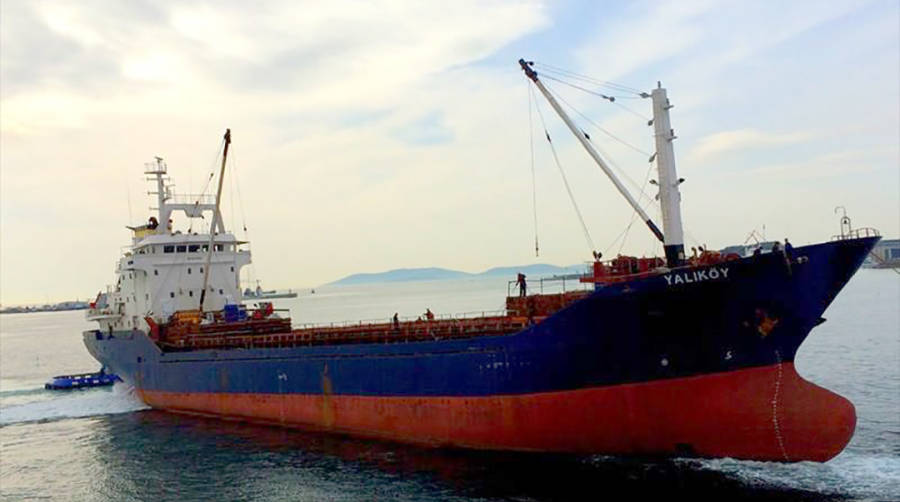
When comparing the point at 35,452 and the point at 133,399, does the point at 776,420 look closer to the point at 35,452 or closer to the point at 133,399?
the point at 35,452

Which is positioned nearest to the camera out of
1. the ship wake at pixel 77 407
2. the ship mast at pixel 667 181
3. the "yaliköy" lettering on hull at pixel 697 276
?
the "yaliköy" lettering on hull at pixel 697 276

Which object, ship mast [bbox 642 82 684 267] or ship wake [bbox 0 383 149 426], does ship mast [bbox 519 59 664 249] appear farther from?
ship wake [bbox 0 383 149 426]

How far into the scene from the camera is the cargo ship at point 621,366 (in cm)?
1444

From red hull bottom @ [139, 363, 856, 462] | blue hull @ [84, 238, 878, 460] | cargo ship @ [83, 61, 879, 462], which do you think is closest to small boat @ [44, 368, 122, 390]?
cargo ship @ [83, 61, 879, 462]

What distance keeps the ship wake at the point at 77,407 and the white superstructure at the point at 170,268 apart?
3033 millimetres

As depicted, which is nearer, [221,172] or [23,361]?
[221,172]

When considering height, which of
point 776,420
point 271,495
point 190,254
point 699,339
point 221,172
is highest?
point 221,172

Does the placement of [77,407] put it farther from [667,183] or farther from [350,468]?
[667,183]

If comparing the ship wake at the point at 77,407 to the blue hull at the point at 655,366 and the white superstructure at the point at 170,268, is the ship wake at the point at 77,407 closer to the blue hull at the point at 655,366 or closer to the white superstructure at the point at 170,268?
the white superstructure at the point at 170,268

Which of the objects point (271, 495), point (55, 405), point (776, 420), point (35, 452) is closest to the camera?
point (776, 420)

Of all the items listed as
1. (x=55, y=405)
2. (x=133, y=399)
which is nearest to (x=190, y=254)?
(x=133, y=399)

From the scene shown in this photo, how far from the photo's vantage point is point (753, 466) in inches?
595

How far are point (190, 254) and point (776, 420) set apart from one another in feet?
78.1

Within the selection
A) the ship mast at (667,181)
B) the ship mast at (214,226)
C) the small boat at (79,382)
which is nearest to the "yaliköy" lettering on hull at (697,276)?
the ship mast at (667,181)
